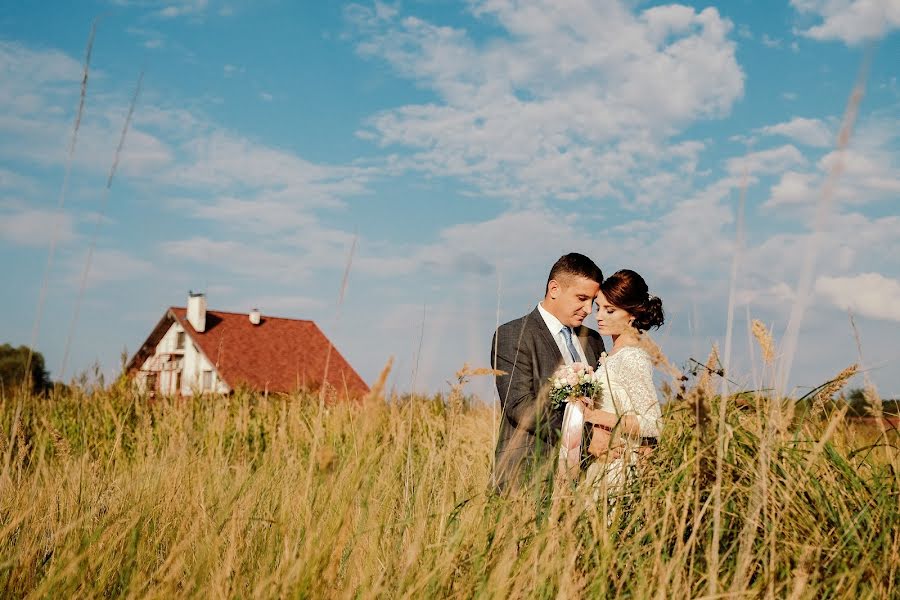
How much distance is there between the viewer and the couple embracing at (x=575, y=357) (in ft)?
10.8

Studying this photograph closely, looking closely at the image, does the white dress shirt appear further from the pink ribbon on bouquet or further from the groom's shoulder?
the pink ribbon on bouquet

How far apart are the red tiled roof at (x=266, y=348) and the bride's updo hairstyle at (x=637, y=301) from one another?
27.4 metres

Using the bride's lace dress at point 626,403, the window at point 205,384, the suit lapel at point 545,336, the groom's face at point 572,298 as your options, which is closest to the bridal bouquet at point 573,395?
the bride's lace dress at point 626,403

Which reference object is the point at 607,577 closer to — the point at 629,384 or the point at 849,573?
the point at 849,573

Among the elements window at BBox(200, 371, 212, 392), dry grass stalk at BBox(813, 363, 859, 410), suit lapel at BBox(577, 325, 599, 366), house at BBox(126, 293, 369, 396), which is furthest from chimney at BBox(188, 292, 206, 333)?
dry grass stalk at BBox(813, 363, 859, 410)

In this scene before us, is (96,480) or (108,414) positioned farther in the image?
(108,414)

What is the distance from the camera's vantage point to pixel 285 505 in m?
2.61

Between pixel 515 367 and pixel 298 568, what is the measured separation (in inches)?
101

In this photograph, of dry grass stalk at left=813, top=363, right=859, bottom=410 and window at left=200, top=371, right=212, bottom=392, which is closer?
dry grass stalk at left=813, top=363, right=859, bottom=410

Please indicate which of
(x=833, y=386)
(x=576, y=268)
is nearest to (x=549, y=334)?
(x=576, y=268)

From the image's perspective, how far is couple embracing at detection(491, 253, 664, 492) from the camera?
130 inches

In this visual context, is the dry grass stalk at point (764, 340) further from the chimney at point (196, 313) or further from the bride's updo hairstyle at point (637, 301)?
the chimney at point (196, 313)

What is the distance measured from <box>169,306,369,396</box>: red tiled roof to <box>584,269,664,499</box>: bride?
90.0 ft

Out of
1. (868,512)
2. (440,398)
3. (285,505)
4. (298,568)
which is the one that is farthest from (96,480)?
(440,398)
